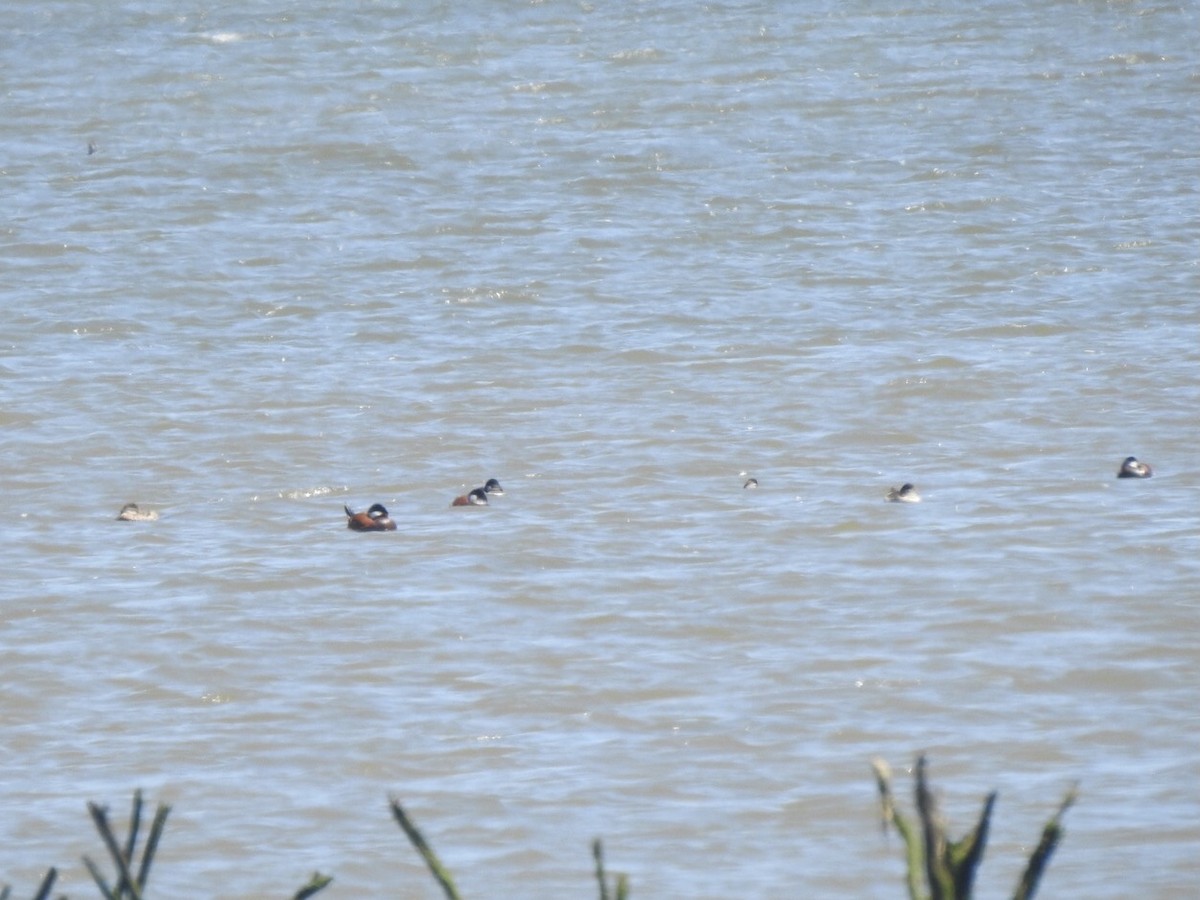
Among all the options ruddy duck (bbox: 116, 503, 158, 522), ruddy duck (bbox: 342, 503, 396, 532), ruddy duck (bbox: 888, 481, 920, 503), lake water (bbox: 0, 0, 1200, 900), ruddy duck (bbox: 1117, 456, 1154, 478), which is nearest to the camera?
lake water (bbox: 0, 0, 1200, 900)

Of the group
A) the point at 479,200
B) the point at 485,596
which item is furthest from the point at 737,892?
the point at 479,200

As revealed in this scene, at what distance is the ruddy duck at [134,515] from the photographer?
844 centimetres

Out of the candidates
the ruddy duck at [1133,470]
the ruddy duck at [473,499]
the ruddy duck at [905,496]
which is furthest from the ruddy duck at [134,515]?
the ruddy duck at [1133,470]

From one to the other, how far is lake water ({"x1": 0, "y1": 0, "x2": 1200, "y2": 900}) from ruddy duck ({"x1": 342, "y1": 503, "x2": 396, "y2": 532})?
90 millimetres

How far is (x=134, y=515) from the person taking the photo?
8.44 meters

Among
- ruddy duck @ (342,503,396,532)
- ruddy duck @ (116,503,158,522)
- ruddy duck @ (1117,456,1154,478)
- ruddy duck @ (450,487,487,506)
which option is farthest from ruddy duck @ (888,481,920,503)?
ruddy duck @ (116,503,158,522)

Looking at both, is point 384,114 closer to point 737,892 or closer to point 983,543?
point 983,543

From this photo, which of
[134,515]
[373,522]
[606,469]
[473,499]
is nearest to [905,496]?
[606,469]

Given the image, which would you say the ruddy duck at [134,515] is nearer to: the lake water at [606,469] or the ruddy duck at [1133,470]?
the lake water at [606,469]

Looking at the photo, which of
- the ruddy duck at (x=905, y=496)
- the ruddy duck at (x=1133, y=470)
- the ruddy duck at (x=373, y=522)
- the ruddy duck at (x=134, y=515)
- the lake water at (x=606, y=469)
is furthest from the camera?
the ruddy duck at (x=1133, y=470)

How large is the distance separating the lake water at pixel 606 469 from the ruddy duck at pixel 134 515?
0.04 m

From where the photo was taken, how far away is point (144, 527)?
27.4 ft

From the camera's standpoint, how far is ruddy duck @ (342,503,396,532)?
26.5ft

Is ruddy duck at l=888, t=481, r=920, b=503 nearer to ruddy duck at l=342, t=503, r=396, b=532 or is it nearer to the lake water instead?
the lake water
